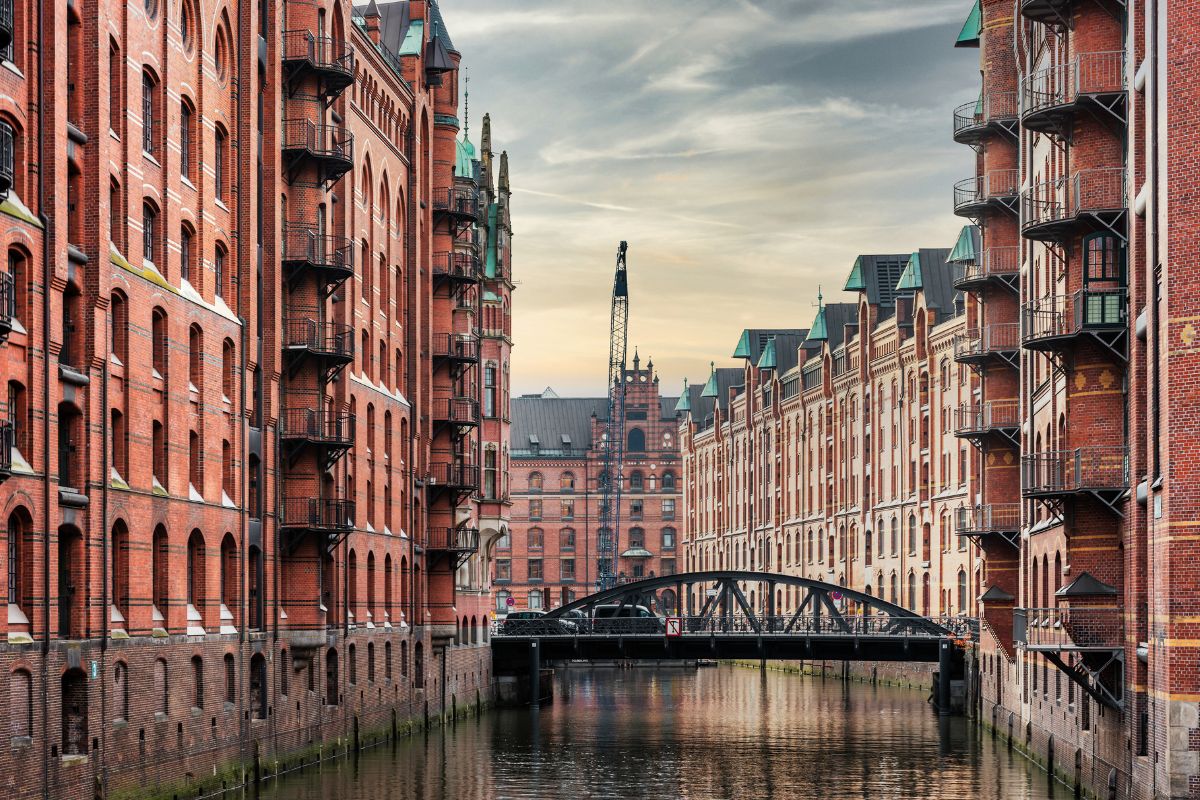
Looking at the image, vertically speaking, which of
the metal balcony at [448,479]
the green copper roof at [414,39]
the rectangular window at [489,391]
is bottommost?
the metal balcony at [448,479]

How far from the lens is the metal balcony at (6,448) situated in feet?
94.7

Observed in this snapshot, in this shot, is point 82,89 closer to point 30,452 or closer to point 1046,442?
point 30,452

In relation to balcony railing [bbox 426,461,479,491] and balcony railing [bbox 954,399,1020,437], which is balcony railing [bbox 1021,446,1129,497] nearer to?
balcony railing [bbox 954,399,1020,437]

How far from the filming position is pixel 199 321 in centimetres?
4103

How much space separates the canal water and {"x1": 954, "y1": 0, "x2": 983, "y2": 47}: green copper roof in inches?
922

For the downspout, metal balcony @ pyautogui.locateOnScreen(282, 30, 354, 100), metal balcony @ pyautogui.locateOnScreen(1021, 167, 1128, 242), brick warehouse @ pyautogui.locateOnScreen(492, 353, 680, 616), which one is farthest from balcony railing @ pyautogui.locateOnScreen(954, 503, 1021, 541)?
brick warehouse @ pyautogui.locateOnScreen(492, 353, 680, 616)

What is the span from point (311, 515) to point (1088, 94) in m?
22.1

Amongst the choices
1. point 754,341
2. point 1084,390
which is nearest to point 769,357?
point 754,341

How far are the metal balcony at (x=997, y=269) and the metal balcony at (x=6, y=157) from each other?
3345 cm

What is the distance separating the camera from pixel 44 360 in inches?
1257

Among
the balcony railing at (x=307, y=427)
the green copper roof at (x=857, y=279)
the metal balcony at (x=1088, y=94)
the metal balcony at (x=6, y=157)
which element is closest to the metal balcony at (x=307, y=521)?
the balcony railing at (x=307, y=427)

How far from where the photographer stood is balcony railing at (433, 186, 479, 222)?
2576 inches

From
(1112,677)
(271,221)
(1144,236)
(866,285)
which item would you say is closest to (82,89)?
(271,221)

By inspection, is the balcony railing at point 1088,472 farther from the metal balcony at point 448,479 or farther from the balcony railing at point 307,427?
the metal balcony at point 448,479
